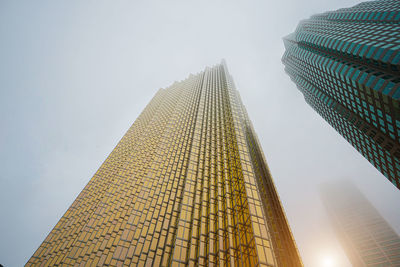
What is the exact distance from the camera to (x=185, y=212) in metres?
33.4

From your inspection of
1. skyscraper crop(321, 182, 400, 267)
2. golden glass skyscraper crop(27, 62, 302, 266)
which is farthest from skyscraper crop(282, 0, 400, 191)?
skyscraper crop(321, 182, 400, 267)

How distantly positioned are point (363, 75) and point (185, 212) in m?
48.1

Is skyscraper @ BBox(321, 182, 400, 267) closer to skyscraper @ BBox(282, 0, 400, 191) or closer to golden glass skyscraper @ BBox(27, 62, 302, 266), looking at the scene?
skyscraper @ BBox(282, 0, 400, 191)

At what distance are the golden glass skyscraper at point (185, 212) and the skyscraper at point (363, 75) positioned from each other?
28420 mm

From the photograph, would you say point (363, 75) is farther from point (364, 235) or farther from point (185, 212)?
point (364, 235)

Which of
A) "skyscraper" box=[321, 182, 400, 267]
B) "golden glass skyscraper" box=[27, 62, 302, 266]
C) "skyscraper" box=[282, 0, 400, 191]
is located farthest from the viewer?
"skyscraper" box=[321, 182, 400, 267]

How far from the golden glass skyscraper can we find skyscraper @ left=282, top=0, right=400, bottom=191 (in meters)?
28.4

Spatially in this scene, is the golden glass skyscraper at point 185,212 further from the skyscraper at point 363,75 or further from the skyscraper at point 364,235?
the skyscraper at point 364,235

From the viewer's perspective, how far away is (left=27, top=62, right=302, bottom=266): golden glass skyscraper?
27531mm

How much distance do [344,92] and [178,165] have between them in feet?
164

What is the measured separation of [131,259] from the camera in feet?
97.7

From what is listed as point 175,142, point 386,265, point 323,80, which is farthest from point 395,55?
point 386,265

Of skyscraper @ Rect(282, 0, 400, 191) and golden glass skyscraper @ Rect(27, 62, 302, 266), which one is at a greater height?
skyscraper @ Rect(282, 0, 400, 191)

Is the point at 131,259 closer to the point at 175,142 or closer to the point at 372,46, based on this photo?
the point at 175,142
